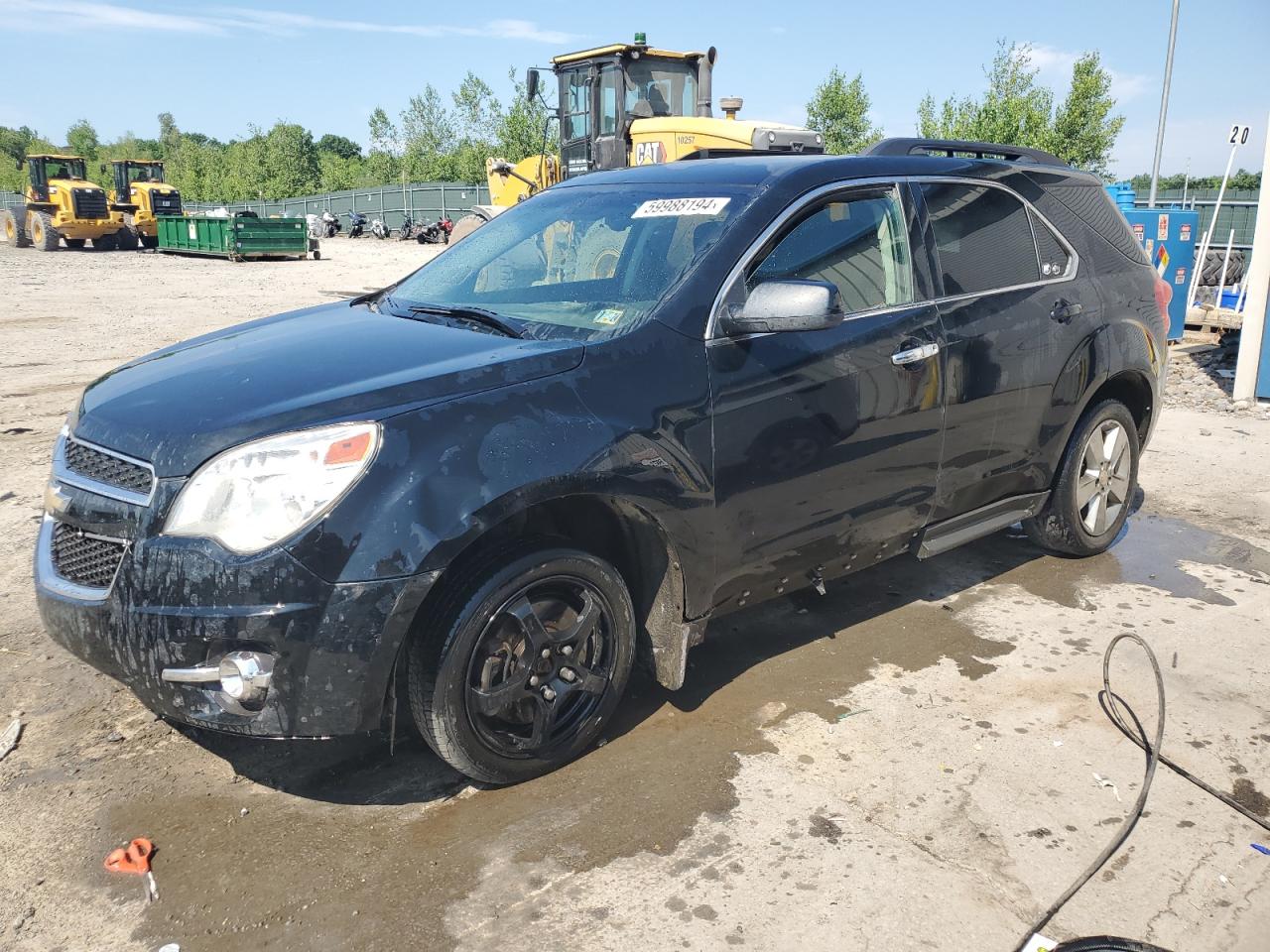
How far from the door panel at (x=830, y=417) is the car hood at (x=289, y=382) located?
70 cm

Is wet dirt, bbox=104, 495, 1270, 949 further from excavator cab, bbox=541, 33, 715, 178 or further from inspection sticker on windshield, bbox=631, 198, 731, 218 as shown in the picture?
excavator cab, bbox=541, 33, 715, 178

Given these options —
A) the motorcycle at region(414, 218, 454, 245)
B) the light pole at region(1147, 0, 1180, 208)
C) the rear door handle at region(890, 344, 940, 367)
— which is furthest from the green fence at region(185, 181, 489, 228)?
the rear door handle at region(890, 344, 940, 367)

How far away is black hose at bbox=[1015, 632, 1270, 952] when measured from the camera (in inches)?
104

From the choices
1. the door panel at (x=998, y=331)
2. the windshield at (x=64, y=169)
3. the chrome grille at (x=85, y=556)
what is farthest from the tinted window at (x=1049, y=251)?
the windshield at (x=64, y=169)

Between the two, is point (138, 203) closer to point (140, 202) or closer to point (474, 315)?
point (140, 202)

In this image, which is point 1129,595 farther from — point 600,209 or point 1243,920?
point 600,209

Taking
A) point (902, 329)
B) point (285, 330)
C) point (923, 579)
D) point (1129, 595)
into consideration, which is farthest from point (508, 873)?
point (1129, 595)

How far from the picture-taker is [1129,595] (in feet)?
16.1

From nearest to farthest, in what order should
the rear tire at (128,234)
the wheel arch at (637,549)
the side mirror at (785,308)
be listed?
1. the wheel arch at (637,549)
2. the side mirror at (785,308)
3. the rear tire at (128,234)

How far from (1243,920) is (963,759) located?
0.93m

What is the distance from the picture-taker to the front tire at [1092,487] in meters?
4.97

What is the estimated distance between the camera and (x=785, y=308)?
334 cm

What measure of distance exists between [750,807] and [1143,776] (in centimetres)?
129

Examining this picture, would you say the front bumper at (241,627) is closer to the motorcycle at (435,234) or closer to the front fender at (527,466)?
the front fender at (527,466)
